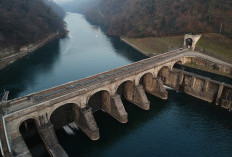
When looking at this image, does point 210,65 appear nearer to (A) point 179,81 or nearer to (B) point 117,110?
(A) point 179,81

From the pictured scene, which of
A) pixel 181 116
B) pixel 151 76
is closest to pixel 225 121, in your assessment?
pixel 181 116

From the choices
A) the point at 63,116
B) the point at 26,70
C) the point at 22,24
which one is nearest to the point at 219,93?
the point at 63,116

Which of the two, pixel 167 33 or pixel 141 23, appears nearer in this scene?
pixel 167 33

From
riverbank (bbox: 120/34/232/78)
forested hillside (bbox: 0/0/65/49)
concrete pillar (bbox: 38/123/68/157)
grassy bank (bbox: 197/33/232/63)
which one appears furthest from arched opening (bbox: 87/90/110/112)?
forested hillside (bbox: 0/0/65/49)

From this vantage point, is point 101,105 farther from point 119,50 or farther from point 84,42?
point 84,42

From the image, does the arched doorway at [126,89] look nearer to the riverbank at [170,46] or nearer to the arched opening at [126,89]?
the arched opening at [126,89]

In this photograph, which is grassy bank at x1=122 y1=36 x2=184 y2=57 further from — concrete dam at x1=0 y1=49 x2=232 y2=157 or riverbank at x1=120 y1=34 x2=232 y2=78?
concrete dam at x1=0 y1=49 x2=232 y2=157

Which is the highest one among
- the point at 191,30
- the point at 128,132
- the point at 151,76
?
the point at 191,30
